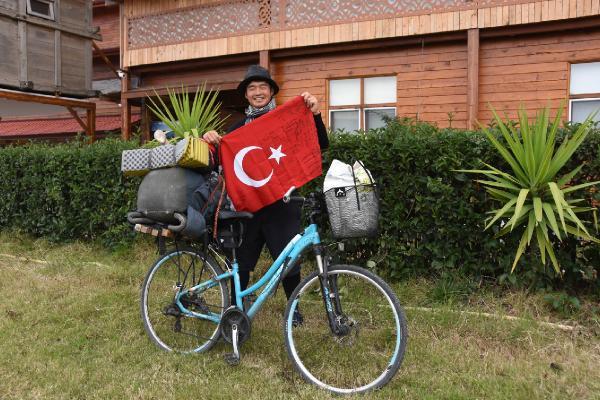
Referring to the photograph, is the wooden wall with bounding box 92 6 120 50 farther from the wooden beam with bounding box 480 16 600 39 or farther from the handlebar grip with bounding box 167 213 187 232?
the handlebar grip with bounding box 167 213 187 232

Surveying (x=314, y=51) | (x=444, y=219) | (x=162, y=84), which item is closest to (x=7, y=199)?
(x=162, y=84)

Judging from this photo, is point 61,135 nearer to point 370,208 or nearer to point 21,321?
point 21,321

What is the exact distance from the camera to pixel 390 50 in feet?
32.1

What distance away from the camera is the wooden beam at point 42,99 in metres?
11.5

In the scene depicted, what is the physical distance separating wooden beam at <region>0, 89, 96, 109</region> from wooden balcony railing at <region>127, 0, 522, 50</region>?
91.7 inches

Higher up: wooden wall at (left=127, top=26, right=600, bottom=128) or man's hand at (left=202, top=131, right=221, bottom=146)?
wooden wall at (left=127, top=26, right=600, bottom=128)

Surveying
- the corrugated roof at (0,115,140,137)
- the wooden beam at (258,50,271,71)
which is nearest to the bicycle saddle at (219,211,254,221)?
the wooden beam at (258,50,271,71)

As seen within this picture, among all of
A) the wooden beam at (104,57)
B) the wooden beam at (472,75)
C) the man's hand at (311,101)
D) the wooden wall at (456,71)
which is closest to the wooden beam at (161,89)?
the wooden wall at (456,71)

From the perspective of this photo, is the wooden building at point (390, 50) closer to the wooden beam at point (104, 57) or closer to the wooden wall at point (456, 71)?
the wooden wall at point (456, 71)

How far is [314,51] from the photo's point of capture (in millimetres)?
10195

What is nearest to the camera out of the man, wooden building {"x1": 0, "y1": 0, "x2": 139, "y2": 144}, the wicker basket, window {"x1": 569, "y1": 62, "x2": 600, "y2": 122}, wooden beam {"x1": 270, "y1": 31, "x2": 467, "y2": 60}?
the wicker basket

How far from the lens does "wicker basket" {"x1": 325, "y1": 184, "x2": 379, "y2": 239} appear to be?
3.00 meters

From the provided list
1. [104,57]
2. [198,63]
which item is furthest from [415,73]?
[104,57]

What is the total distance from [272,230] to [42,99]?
10.6 meters
